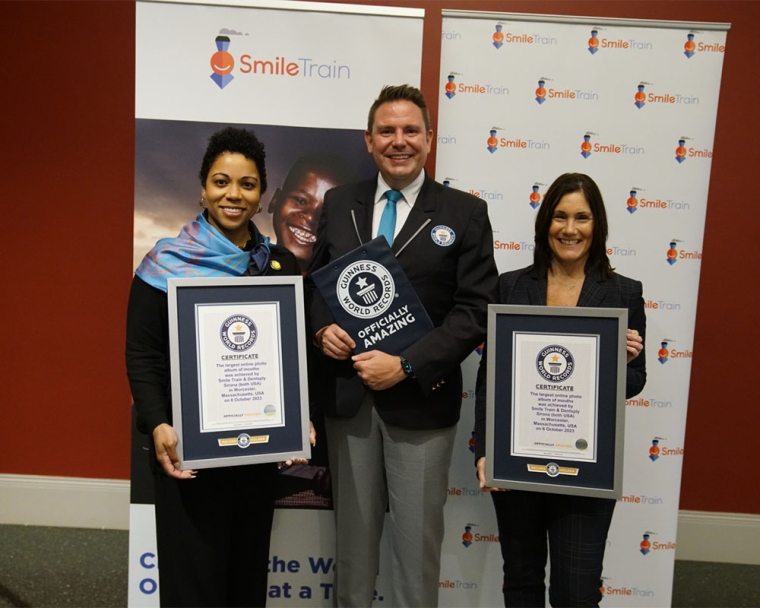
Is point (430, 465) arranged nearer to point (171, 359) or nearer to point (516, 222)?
point (171, 359)

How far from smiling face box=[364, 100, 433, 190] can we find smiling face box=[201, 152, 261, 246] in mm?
446

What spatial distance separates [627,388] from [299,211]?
4.95 feet

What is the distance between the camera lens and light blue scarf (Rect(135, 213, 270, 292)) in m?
1.75

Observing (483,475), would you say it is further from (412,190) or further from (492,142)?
(492,142)

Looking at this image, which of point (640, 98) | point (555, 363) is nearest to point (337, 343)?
point (555, 363)

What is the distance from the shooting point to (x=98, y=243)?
10.6 feet

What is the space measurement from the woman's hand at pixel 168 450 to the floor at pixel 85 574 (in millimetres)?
1531

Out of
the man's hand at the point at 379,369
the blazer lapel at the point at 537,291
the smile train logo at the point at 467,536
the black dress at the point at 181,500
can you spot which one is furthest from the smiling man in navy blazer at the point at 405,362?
the smile train logo at the point at 467,536

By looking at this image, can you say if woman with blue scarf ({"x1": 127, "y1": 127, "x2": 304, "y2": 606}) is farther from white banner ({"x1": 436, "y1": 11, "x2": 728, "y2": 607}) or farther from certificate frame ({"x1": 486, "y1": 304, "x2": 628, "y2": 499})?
white banner ({"x1": 436, "y1": 11, "x2": 728, "y2": 607})

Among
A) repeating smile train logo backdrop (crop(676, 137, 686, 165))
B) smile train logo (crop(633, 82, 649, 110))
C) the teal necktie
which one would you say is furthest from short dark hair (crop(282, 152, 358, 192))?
repeating smile train logo backdrop (crop(676, 137, 686, 165))

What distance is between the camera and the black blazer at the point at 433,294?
1.86 metres

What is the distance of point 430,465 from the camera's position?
195 centimetres

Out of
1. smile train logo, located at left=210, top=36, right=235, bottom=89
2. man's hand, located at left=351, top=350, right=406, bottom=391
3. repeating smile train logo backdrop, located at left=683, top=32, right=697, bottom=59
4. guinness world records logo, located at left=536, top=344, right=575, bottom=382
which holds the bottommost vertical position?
man's hand, located at left=351, top=350, right=406, bottom=391

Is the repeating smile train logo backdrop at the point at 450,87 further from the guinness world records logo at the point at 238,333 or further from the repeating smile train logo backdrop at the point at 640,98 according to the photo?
the guinness world records logo at the point at 238,333
